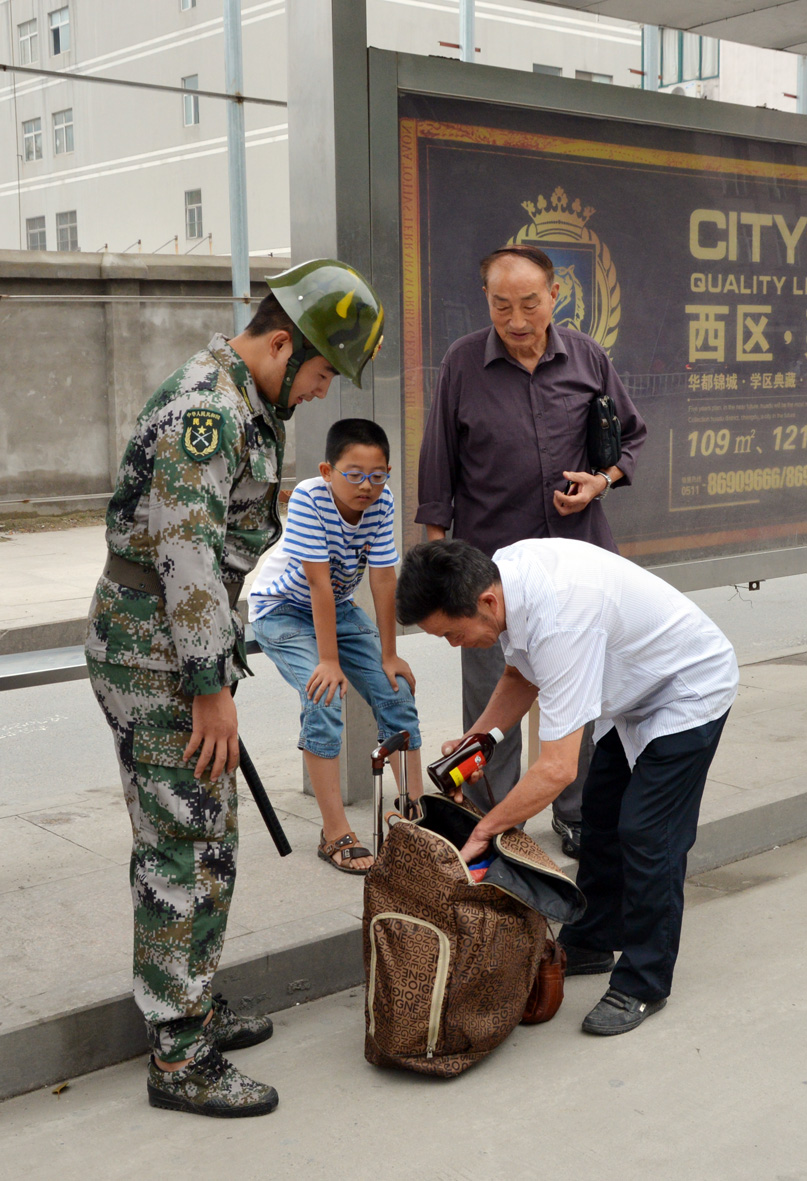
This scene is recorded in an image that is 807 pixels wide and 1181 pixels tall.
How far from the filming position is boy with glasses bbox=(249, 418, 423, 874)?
12.3 ft

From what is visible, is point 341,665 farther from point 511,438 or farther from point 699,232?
point 699,232

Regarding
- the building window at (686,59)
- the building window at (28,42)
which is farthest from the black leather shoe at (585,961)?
the building window at (686,59)

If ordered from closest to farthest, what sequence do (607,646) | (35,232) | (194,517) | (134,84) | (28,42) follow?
(194,517) → (607,646) → (134,84) → (28,42) → (35,232)

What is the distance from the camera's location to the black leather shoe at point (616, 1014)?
3.09 meters

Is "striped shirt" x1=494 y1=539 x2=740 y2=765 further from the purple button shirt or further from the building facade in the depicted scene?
the building facade

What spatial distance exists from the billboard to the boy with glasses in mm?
643

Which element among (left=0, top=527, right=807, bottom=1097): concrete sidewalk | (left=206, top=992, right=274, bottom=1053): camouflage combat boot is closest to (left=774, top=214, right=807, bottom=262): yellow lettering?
(left=0, top=527, right=807, bottom=1097): concrete sidewalk

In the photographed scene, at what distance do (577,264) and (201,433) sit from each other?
2830 mm

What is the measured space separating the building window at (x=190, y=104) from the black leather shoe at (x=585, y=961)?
9816 millimetres

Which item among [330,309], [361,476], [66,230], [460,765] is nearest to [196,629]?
[330,309]

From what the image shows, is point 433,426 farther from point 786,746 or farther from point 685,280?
point 786,746

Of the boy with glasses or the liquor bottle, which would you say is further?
the boy with glasses

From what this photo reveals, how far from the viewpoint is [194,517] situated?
7.97 ft

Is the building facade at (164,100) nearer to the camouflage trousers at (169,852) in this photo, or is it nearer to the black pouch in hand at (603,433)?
the black pouch in hand at (603,433)
